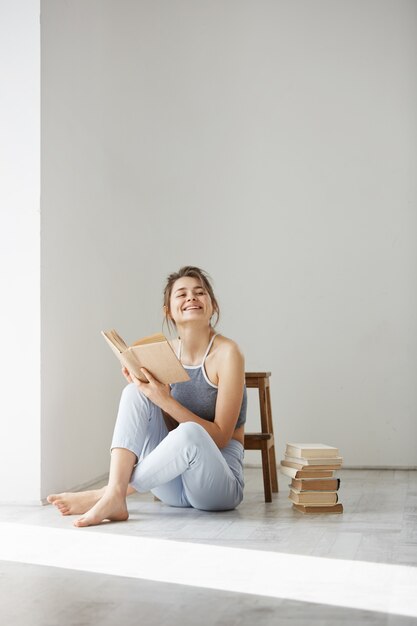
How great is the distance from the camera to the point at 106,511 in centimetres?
296

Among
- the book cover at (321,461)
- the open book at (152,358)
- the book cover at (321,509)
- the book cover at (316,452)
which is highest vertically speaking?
the open book at (152,358)

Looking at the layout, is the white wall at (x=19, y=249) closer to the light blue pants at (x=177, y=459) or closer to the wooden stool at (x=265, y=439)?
the light blue pants at (x=177, y=459)

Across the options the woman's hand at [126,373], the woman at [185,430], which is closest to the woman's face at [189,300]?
the woman at [185,430]

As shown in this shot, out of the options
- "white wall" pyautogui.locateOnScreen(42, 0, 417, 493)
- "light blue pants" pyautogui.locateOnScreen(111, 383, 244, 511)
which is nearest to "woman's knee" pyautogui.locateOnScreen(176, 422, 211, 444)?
"light blue pants" pyautogui.locateOnScreen(111, 383, 244, 511)

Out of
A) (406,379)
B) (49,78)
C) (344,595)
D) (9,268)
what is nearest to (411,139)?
(406,379)

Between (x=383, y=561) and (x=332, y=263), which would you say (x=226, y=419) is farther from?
(x=332, y=263)

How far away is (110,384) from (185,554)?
1963 mm

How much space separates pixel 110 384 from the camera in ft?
14.4

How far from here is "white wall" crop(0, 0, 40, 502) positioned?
3.51m

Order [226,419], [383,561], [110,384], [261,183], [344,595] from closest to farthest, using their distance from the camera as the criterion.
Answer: [344,595] < [383,561] < [226,419] < [110,384] < [261,183]

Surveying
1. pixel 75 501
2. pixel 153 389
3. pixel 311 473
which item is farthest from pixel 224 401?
pixel 75 501

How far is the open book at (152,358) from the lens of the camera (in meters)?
2.91

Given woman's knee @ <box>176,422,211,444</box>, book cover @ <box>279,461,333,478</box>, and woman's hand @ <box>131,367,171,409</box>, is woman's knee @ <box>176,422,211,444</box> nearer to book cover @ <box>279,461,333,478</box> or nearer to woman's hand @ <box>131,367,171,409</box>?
woman's hand @ <box>131,367,171,409</box>

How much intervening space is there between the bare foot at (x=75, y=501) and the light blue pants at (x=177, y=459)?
0.19m
